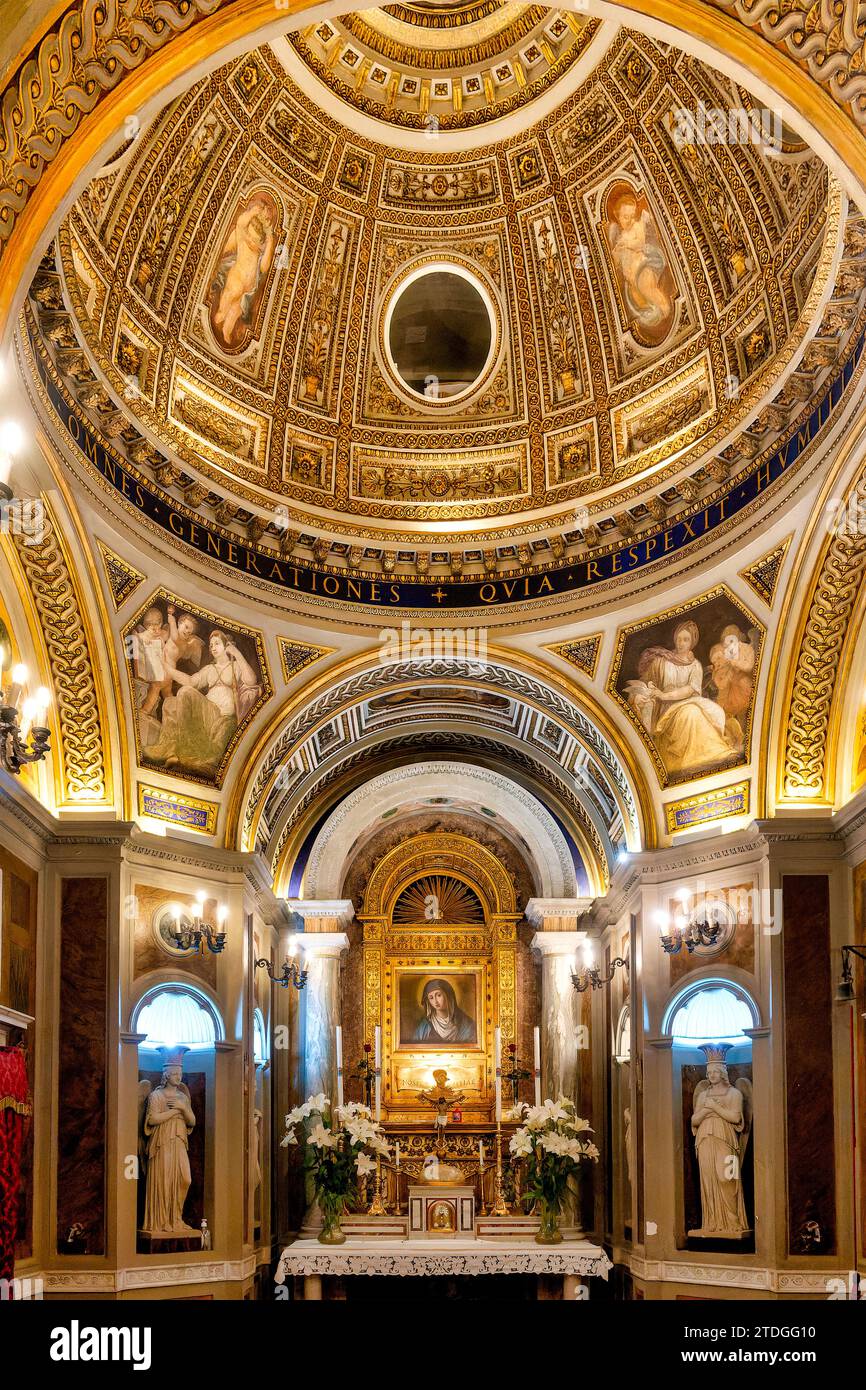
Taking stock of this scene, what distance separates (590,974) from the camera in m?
22.0

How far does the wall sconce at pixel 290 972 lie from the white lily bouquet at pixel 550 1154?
391 cm

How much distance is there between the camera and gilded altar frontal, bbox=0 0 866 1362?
1576cm

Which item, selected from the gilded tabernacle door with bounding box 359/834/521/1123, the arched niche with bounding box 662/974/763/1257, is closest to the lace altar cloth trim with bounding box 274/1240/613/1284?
the arched niche with bounding box 662/974/763/1257

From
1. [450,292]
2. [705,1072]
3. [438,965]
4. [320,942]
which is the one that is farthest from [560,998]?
[450,292]

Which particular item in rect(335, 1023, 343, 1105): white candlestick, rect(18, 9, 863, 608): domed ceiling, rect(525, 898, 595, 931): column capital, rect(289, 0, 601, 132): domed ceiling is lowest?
rect(335, 1023, 343, 1105): white candlestick

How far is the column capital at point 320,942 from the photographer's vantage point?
23.8 m

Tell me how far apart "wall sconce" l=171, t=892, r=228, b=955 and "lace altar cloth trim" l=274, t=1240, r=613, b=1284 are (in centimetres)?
440

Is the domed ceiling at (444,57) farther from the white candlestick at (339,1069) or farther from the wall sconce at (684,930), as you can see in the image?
the white candlestick at (339,1069)

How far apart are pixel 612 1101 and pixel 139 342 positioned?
524 inches

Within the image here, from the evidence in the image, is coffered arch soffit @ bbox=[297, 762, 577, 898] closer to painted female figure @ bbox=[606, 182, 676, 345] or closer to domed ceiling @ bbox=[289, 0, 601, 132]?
painted female figure @ bbox=[606, 182, 676, 345]

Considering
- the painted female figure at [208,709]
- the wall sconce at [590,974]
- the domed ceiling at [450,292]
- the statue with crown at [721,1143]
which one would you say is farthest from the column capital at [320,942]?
the statue with crown at [721,1143]

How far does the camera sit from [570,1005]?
23359mm

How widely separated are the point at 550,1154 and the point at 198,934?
242 inches

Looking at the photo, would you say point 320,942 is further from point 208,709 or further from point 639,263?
point 639,263
